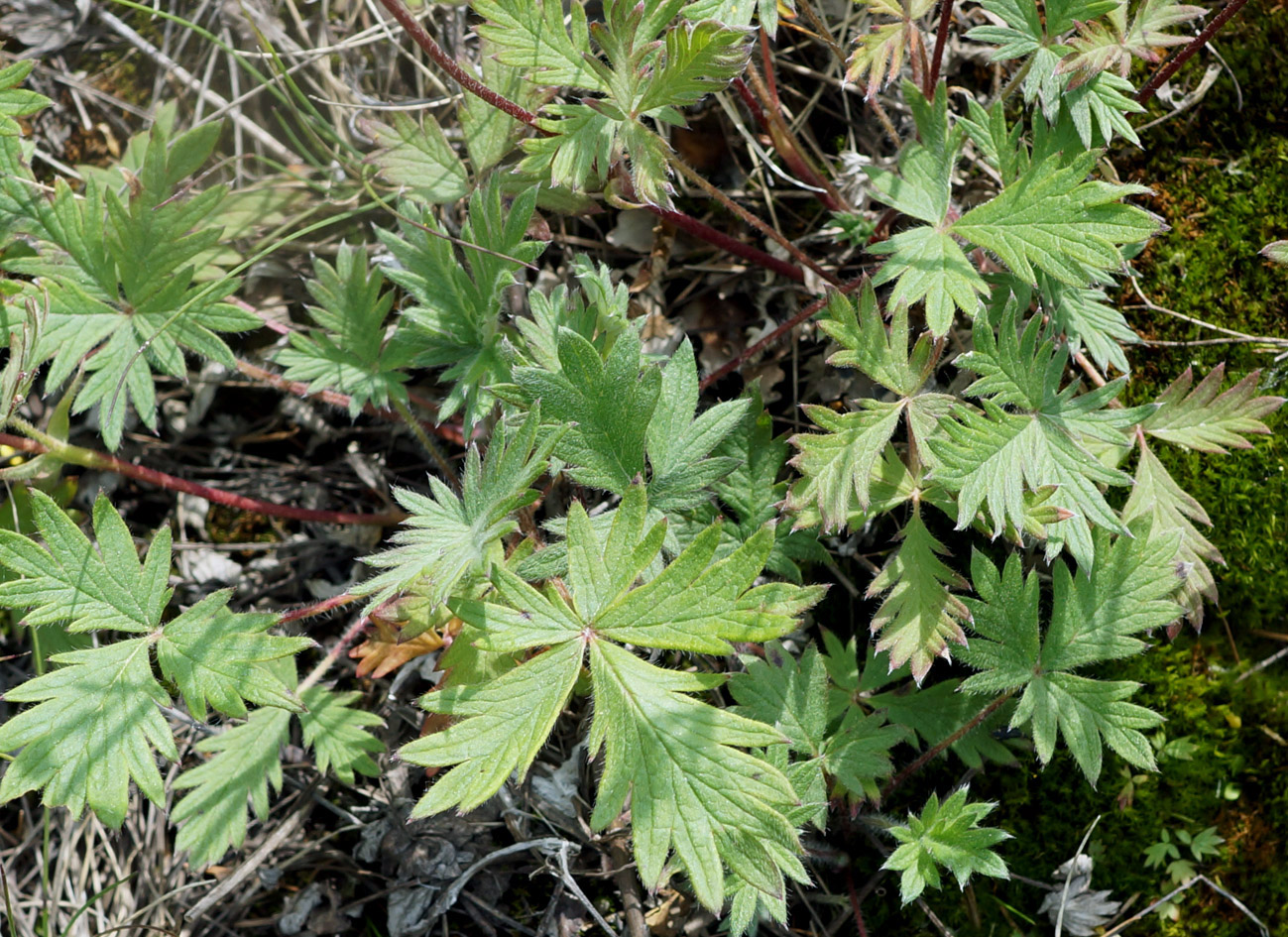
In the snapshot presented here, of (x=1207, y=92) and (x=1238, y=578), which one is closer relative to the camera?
(x=1238, y=578)

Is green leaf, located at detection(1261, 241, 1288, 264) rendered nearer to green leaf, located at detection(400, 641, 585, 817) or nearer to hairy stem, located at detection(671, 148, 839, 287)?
hairy stem, located at detection(671, 148, 839, 287)

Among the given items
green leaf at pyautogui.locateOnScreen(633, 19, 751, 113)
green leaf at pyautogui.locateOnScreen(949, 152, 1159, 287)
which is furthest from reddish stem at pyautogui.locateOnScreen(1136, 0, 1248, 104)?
green leaf at pyautogui.locateOnScreen(633, 19, 751, 113)

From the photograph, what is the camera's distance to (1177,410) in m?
2.29

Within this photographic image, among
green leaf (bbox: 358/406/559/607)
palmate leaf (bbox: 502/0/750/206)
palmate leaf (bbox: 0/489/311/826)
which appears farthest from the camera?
palmate leaf (bbox: 0/489/311/826)

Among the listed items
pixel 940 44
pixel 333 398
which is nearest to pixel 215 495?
pixel 333 398

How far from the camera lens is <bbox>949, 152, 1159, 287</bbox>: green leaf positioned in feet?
6.48

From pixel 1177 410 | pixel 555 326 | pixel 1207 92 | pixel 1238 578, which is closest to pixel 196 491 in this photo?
pixel 555 326

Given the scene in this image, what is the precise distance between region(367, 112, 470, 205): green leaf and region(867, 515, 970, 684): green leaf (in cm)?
154

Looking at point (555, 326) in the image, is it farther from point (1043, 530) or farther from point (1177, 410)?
point (1177, 410)

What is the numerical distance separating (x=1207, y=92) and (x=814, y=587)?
1901 mm

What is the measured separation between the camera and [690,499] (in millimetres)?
2188

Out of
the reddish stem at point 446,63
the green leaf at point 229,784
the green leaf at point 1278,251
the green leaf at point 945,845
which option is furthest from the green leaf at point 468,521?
the green leaf at point 1278,251

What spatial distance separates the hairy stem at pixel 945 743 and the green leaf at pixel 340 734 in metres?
1.36

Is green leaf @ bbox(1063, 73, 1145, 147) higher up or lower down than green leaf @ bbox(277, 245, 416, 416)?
higher up
